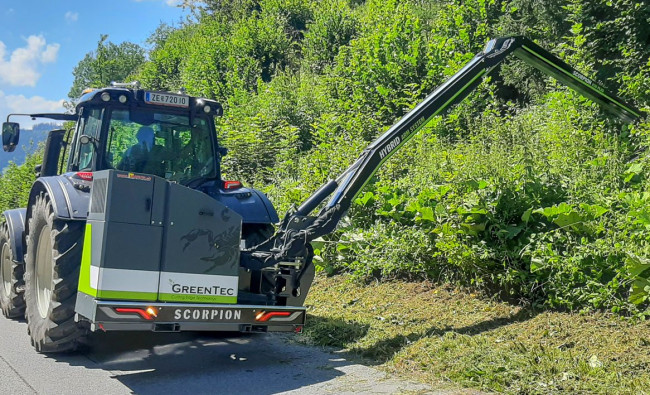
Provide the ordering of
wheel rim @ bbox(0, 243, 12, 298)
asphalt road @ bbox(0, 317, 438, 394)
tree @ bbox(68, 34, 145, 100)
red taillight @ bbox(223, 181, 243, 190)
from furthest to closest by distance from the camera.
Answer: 1. tree @ bbox(68, 34, 145, 100)
2. wheel rim @ bbox(0, 243, 12, 298)
3. red taillight @ bbox(223, 181, 243, 190)
4. asphalt road @ bbox(0, 317, 438, 394)

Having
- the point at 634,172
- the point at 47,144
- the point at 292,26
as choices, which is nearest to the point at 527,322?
the point at 634,172

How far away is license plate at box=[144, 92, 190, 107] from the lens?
7.46 metres

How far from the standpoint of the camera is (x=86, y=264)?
18.9ft

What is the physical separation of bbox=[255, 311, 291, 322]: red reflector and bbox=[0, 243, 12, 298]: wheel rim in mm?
4583

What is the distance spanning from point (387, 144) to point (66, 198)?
10.8ft

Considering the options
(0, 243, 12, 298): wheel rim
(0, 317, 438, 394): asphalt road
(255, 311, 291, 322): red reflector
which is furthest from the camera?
(0, 243, 12, 298): wheel rim

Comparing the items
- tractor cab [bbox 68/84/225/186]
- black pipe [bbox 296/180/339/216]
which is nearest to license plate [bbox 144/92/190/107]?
tractor cab [bbox 68/84/225/186]

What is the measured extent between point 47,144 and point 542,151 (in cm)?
671

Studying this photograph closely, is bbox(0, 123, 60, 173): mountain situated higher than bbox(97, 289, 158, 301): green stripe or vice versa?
bbox(0, 123, 60, 173): mountain

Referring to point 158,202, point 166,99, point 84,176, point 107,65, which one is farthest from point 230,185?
point 107,65

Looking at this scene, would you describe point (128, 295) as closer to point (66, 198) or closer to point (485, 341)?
point (66, 198)

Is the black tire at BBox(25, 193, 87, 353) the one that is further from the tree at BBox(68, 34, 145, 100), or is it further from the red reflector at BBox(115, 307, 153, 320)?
the tree at BBox(68, 34, 145, 100)

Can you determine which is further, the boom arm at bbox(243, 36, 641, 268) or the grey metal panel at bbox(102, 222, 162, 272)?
the boom arm at bbox(243, 36, 641, 268)

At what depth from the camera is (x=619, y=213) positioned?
6.68 metres
